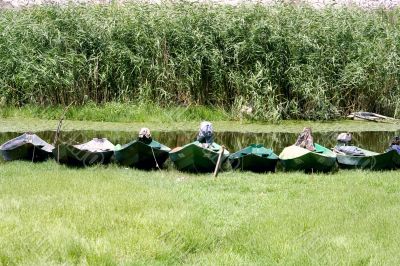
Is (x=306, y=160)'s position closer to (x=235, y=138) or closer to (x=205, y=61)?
(x=235, y=138)

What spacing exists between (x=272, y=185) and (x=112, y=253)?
346cm

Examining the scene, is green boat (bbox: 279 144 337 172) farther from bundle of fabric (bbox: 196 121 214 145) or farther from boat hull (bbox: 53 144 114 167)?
boat hull (bbox: 53 144 114 167)

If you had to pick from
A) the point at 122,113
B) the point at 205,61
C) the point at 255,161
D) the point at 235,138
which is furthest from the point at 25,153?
the point at 205,61

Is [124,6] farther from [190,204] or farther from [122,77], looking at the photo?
[190,204]

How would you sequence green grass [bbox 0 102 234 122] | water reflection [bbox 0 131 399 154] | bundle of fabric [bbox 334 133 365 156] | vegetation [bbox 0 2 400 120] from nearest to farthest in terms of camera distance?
1. bundle of fabric [bbox 334 133 365 156]
2. water reflection [bbox 0 131 399 154]
3. green grass [bbox 0 102 234 122]
4. vegetation [bbox 0 2 400 120]

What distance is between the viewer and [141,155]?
919 centimetres

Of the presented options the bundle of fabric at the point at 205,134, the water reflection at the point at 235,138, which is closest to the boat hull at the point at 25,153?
the water reflection at the point at 235,138

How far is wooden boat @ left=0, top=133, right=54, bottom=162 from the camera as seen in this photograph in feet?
30.9

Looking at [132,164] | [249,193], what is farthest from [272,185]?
[132,164]

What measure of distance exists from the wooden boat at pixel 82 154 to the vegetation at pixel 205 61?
5.28 meters

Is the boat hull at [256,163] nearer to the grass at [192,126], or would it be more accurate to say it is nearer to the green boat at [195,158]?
the green boat at [195,158]

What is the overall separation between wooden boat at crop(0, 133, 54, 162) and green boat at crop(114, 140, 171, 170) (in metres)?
1.15

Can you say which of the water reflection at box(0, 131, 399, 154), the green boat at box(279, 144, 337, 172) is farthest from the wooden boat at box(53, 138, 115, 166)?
the green boat at box(279, 144, 337, 172)

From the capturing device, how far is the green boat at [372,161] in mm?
8969
